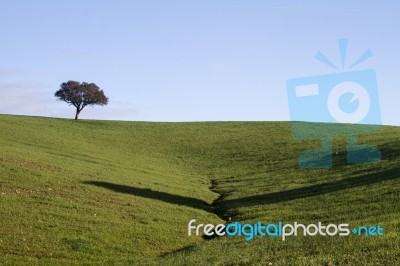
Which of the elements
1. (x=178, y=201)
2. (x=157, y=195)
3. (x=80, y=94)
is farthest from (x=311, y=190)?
(x=80, y=94)

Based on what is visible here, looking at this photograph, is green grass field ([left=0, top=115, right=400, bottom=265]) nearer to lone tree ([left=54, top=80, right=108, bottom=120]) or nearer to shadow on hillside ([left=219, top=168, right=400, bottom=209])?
shadow on hillside ([left=219, top=168, right=400, bottom=209])

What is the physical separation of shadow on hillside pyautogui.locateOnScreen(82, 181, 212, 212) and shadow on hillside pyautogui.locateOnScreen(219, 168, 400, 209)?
5.65 feet

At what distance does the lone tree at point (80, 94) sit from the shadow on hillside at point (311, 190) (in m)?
75.7

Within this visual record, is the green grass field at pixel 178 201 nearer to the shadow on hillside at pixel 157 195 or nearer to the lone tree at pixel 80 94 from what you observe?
the shadow on hillside at pixel 157 195

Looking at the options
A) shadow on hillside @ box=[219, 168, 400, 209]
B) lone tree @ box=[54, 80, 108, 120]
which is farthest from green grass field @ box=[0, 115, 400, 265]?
lone tree @ box=[54, 80, 108, 120]

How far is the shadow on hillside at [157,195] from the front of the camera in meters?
39.4

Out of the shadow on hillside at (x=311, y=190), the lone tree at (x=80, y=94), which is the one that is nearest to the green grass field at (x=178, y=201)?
the shadow on hillside at (x=311, y=190)

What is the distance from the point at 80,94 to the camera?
112438 millimetres

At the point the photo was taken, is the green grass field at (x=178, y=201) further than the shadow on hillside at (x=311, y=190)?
No

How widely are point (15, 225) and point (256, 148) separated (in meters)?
53.3

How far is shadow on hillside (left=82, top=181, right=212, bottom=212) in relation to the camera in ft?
129

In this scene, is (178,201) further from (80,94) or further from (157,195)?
(80,94)

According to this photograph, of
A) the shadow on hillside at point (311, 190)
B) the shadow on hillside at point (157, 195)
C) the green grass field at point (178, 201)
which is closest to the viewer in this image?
the green grass field at point (178, 201)

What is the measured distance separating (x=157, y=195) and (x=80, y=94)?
75.6 m
